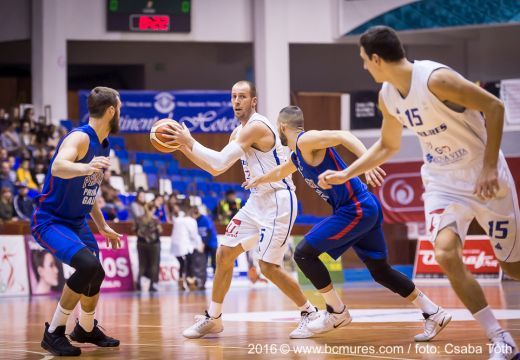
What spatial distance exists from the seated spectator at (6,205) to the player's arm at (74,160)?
1156 cm

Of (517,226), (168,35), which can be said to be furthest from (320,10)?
(517,226)

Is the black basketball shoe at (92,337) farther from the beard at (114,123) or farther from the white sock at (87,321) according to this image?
the beard at (114,123)

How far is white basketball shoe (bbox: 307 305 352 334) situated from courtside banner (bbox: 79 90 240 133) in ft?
62.1

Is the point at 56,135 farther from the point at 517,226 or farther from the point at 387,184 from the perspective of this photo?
the point at 517,226

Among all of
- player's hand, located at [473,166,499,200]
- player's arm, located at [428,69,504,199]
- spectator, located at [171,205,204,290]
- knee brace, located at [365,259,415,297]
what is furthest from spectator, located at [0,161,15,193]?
player's hand, located at [473,166,499,200]

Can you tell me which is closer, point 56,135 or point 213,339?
point 213,339

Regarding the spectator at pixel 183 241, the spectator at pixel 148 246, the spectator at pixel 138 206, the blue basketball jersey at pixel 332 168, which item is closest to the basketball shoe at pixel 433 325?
the blue basketball jersey at pixel 332 168

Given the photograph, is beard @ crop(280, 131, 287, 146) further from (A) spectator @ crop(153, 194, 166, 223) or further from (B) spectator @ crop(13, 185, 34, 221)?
(A) spectator @ crop(153, 194, 166, 223)

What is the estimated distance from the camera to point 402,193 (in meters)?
26.3

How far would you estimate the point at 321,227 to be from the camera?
7320mm

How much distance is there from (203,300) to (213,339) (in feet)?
22.9

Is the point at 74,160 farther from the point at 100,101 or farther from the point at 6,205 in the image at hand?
the point at 6,205

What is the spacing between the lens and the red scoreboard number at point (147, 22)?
2514 centimetres

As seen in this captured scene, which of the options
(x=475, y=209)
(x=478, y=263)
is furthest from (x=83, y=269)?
(x=478, y=263)
